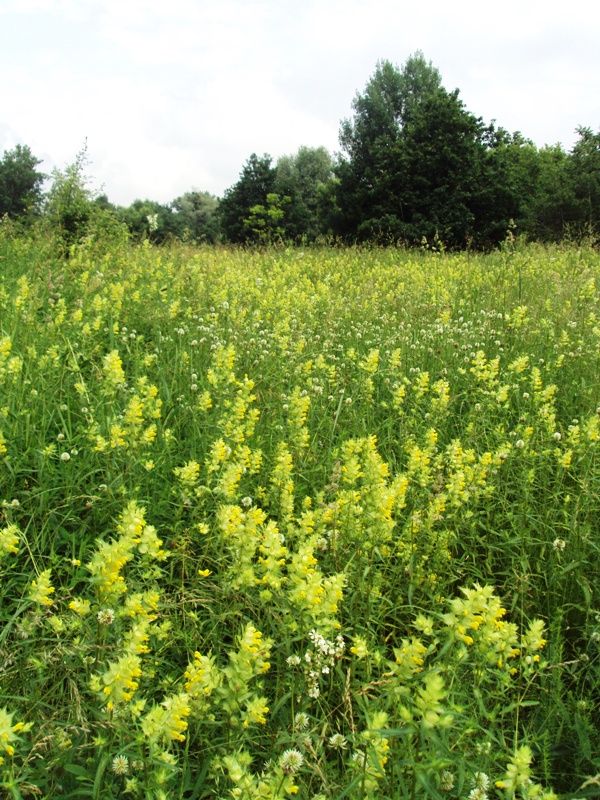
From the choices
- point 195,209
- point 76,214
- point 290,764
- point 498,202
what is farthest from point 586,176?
point 195,209

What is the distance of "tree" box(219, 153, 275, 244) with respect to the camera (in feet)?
140

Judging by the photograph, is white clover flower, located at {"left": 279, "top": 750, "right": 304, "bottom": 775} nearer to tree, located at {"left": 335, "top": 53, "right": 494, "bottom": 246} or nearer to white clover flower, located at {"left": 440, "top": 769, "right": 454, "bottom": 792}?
white clover flower, located at {"left": 440, "top": 769, "right": 454, "bottom": 792}

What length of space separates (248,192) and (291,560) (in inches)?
1726

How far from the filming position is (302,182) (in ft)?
169

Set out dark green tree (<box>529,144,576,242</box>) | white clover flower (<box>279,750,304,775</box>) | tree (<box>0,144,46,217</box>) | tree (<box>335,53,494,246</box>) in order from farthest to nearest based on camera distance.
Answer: tree (<box>0,144,46,217</box>) → tree (<box>335,53,494,246</box>) → dark green tree (<box>529,144,576,242</box>) → white clover flower (<box>279,750,304,775</box>)

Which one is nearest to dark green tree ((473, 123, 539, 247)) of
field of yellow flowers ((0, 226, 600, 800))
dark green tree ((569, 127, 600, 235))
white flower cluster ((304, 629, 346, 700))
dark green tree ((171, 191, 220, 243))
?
dark green tree ((569, 127, 600, 235))

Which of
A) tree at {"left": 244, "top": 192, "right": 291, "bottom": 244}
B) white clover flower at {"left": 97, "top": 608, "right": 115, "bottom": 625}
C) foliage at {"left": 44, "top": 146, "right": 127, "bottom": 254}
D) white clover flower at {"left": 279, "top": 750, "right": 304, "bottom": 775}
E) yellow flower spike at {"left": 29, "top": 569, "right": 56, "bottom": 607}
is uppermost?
tree at {"left": 244, "top": 192, "right": 291, "bottom": 244}

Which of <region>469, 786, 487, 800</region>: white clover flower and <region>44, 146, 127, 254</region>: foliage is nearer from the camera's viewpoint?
<region>469, 786, 487, 800</region>: white clover flower

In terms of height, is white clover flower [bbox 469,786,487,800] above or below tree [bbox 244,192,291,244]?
below

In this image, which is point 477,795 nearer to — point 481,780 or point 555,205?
point 481,780

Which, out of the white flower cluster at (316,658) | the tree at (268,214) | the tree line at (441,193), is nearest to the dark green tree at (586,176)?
the tree line at (441,193)

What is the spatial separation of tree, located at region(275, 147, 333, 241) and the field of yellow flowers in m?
38.4

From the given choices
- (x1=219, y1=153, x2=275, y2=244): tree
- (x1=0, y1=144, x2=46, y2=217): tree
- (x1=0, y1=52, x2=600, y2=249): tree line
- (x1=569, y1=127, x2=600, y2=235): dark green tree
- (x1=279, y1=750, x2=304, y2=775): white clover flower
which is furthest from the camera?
(x1=0, y1=144, x2=46, y2=217): tree

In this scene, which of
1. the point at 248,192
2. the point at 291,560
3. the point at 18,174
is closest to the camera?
the point at 291,560
